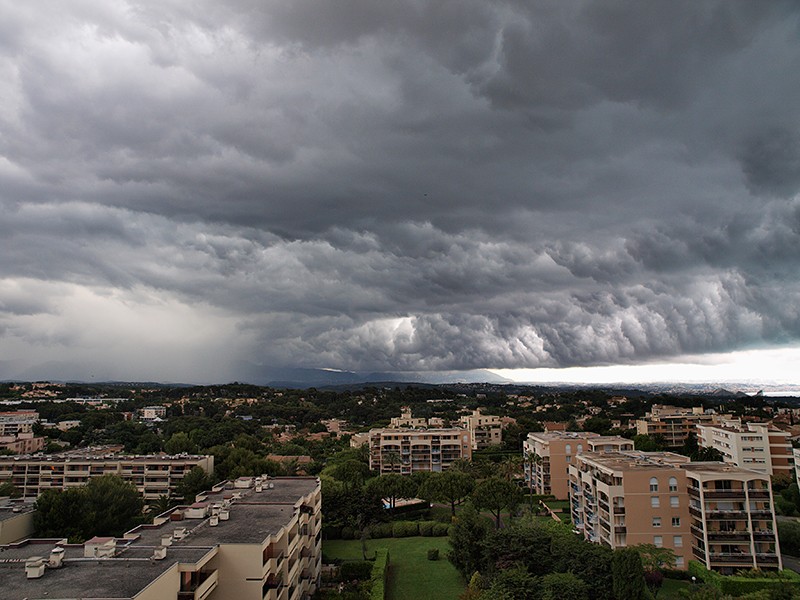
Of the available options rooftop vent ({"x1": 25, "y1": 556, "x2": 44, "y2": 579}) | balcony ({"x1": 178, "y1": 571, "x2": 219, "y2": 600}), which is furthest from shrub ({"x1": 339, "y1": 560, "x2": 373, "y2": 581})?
rooftop vent ({"x1": 25, "y1": 556, "x2": 44, "y2": 579})

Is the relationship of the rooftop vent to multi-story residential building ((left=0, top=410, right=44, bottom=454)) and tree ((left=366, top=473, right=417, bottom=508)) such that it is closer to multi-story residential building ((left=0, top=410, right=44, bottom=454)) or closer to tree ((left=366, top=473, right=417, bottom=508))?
tree ((left=366, top=473, right=417, bottom=508))

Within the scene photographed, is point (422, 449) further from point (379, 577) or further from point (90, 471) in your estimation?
point (379, 577)

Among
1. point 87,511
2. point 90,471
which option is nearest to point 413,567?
point 87,511

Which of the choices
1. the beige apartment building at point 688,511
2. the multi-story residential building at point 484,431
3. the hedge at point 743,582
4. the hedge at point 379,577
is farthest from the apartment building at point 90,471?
the hedge at point 743,582

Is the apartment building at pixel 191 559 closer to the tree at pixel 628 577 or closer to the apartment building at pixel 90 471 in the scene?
the tree at pixel 628 577

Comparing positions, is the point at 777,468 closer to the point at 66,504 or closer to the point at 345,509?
the point at 345,509

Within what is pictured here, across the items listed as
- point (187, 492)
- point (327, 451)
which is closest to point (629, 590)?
point (187, 492)

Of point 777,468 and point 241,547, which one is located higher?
point 241,547
